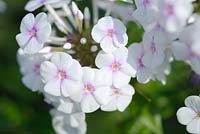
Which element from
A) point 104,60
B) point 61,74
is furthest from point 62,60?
point 104,60

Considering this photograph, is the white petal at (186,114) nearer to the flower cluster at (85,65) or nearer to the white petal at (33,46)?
the flower cluster at (85,65)

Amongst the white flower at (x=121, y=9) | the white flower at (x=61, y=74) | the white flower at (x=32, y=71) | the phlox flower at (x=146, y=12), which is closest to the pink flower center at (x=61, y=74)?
the white flower at (x=61, y=74)

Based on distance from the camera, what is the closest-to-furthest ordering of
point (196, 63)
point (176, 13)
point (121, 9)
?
point (176, 13), point (196, 63), point (121, 9)

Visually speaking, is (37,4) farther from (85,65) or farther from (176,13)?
(176,13)

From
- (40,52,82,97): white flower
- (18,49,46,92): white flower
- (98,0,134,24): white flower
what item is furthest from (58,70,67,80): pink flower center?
(98,0,134,24): white flower

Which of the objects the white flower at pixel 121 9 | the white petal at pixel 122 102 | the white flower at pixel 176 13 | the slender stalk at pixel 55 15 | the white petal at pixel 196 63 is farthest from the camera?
the white flower at pixel 121 9

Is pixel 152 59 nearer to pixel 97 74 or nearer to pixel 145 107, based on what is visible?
pixel 97 74

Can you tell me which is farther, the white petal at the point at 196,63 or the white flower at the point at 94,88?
the white flower at the point at 94,88
